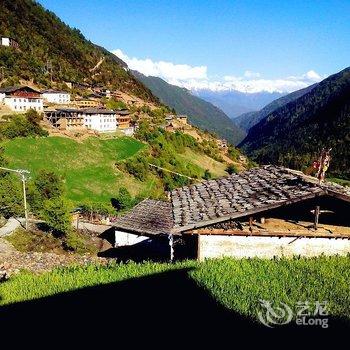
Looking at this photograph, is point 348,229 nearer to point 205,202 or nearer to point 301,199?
point 301,199

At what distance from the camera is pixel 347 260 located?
12.1 metres

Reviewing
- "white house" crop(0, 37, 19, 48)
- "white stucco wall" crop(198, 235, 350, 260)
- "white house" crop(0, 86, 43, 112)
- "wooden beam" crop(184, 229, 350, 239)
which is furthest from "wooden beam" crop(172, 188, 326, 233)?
"white house" crop(0, 37, 19, 48)

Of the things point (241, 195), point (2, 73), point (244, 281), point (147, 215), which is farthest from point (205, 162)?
point (244, 281)

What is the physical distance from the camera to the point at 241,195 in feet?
45.9

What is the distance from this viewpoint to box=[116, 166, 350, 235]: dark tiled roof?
12242 millimetres

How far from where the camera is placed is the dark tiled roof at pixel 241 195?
12.2 meters

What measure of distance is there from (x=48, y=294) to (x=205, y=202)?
20.1 ft

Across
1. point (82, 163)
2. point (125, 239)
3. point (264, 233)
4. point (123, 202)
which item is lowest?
point (123, 202)

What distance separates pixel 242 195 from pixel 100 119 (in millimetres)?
98564

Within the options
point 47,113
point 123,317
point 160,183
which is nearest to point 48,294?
point 123,317

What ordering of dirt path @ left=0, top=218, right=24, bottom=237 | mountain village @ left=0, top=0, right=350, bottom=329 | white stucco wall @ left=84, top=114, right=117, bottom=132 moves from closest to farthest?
mountain village @ left=0, top=0, right=350, bottom=329 < dirt path @ left=0, top=218, right=24, bottom=237 < white stucco wall @ left=84, top=114, right=117, bottom=132

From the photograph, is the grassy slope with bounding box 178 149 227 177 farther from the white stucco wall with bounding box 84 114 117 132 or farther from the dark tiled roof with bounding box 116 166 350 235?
the dark tiled roof with bounding box 116 166 350 235

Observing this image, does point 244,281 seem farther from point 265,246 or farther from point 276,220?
point 276,220

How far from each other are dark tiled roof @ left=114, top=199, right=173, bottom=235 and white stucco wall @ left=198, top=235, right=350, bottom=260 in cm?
1692
